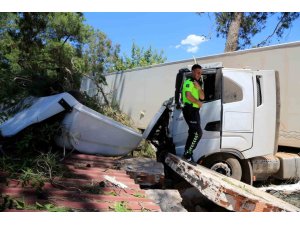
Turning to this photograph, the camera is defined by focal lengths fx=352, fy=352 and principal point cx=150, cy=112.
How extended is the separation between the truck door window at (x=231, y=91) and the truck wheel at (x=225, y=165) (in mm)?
963

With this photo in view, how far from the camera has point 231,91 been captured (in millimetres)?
5871

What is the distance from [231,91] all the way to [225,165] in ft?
4.11

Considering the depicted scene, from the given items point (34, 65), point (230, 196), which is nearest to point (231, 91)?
point (230, 196)

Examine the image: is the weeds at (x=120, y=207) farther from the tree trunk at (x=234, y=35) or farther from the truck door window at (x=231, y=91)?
the tree trunk at (x=234, y=35)

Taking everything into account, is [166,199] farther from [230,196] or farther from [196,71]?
[196,71]

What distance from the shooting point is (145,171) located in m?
4.67

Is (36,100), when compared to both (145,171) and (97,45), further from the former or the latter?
(97,45)

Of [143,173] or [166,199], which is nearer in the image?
[166,199]

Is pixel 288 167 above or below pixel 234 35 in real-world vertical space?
below

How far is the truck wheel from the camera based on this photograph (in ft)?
19.5

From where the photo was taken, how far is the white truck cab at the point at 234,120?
5816mm

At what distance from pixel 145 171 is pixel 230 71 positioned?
238cm

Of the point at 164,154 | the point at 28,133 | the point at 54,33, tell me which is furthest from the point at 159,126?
the point at 54,33

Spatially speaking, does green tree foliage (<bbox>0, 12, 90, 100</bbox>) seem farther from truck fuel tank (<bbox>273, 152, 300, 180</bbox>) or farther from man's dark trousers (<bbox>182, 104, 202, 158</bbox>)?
truck fuel tank (<bbox>273, 152, 300, 180</bbox>)
